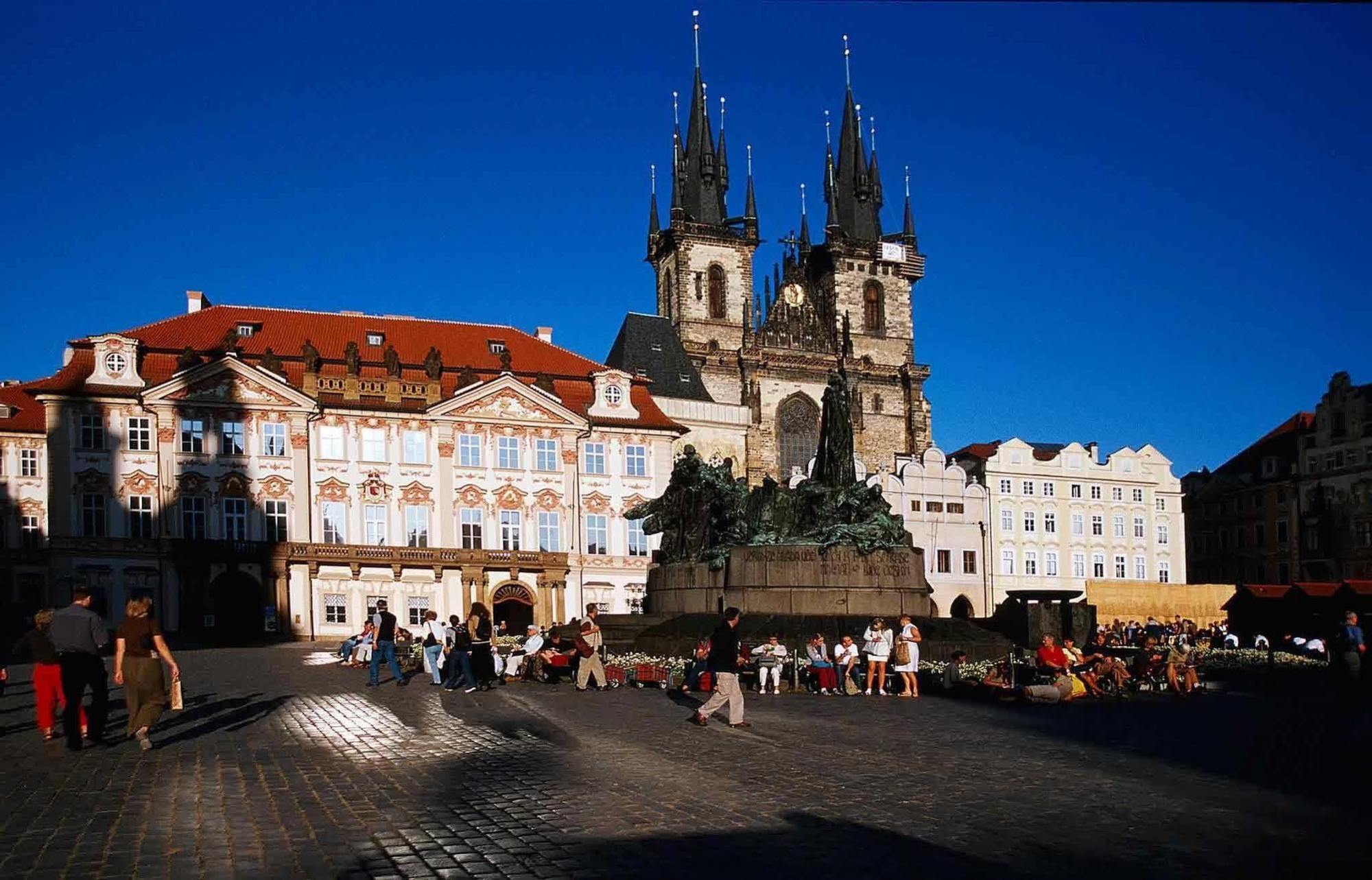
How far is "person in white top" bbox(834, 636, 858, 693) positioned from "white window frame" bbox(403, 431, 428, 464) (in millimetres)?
36714

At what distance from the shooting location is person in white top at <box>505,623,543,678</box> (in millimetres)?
25359

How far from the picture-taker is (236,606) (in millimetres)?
54781

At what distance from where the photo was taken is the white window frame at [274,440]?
55.7m

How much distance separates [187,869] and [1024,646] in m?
23.0

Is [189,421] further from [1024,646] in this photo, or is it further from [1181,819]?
[1181,819]

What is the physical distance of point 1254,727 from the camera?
18.3 meters

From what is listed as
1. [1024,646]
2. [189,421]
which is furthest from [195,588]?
[1024,646]

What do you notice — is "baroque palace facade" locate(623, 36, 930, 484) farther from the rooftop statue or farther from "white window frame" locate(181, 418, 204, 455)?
the rooftop statue

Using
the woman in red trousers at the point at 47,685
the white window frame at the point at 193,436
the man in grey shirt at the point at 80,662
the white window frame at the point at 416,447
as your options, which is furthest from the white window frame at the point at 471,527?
the man in grey shirt at the point at 80,662

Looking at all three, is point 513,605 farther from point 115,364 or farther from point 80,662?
point 80,662

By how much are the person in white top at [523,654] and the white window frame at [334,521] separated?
31439 mm

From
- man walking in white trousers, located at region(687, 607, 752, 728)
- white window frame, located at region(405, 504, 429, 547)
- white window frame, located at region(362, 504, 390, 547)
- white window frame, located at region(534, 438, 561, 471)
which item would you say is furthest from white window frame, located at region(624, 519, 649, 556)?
man walking in white trousers, located at region(687, 607, 752, 728)

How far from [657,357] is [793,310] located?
1667cm

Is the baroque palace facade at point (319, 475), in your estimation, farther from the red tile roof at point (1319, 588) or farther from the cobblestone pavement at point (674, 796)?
the cobblestone pavement at point (674, 796)
